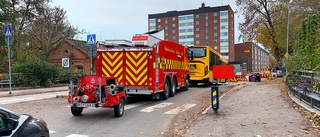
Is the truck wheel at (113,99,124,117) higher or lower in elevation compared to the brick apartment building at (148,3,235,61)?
lower

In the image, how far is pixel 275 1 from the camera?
36406 millimetres

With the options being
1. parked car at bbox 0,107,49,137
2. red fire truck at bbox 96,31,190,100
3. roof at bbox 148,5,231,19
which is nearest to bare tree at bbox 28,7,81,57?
red fire truck at bbox 96,31,190,100

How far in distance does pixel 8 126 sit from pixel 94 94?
521cm

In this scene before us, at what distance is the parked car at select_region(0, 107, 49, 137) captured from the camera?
338cm

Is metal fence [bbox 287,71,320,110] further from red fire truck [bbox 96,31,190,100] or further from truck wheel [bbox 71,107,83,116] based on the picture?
truck wheel [bbox 71,107,83,116]

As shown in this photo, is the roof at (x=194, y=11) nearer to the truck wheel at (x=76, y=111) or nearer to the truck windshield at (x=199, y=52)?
the truck windshield at (x=199, y=52)

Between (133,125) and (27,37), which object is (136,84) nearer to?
(133,125)

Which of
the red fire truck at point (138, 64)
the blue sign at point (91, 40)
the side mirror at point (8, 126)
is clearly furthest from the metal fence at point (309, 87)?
the blue sign at point (91, 40)

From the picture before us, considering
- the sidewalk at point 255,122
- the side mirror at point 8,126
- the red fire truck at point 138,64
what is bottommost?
the sidewalk at point 255,122

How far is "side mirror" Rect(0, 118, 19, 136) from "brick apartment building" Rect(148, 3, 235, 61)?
112m

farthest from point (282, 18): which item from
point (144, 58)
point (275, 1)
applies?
point (144, 58)

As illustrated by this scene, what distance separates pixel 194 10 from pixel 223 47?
2002 cm

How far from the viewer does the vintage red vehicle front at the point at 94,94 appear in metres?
8.52

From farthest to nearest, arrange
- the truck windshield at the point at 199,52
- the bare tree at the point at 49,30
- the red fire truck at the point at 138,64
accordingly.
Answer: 1. the bare tree at the point at 49,30
2. the truck windshield at the point at 199,52
3. the red fire truck at the point at 138,64
